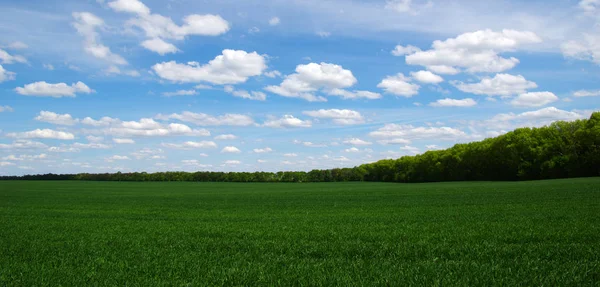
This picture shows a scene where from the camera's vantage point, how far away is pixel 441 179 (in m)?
96.1

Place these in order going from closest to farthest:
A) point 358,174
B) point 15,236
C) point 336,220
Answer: point 15,236, point 336,220, point 358,174

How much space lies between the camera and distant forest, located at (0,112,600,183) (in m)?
70.9

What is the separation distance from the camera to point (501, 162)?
81.9 metres

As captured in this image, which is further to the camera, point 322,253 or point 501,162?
point 501,162

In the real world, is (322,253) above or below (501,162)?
below

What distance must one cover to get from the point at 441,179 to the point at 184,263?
3601 inches

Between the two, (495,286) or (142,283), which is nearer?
Result: (495,286)

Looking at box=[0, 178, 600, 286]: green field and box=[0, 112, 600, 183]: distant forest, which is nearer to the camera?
box=[0, 178, 600, 286]: green field

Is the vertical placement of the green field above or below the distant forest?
below

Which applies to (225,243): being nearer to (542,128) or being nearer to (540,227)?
(540,227)

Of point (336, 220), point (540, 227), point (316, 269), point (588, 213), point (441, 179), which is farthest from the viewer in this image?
point (441, 179)

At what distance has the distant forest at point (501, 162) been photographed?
70.9m

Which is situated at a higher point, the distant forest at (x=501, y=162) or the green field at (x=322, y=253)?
the distant forest at (x=501, y=162)

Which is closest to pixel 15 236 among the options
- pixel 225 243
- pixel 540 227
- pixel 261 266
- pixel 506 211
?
pixel 225 243
